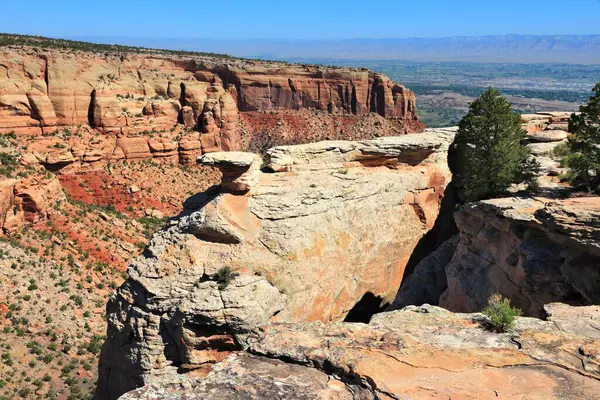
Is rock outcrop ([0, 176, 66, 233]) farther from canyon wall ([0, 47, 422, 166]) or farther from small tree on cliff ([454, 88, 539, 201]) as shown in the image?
small tree on cliff ([454, 88, 539, 201])

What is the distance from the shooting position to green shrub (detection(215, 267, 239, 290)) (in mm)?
18597

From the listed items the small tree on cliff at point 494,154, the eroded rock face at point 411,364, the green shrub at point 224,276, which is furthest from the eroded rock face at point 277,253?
the eroded rock face at point 411,364

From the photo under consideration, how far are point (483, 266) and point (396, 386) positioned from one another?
1238 centimetres

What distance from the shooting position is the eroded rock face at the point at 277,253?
1827 cm

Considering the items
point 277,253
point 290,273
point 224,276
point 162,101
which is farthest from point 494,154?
point 162,101

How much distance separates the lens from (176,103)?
224 ft

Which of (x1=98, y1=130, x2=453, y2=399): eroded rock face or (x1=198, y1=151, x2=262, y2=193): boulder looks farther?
(x1=198, y1=151, x2=262, y2=193): boulder

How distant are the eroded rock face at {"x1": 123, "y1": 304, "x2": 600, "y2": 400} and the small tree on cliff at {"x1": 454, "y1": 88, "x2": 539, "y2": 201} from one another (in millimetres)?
10788

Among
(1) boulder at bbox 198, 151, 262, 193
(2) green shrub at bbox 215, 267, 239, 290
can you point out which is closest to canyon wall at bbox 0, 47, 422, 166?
(1) boulder at bbox 198, 151, 262, 193

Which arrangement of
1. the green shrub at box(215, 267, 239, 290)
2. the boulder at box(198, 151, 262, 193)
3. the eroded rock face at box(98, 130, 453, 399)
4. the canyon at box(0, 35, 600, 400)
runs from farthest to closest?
the boulder at box(198, 151, 262, 193), the green shrub at box(215, 267, 239, 290), the eroded rock face at box(98, 130, 453, 399), the canyon at box(0, 35, 600, 400)

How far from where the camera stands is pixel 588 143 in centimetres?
2166

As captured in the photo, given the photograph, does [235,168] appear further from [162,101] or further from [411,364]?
[162,101]

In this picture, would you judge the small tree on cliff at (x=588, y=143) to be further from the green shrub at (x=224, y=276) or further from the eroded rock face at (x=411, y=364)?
the green shrub at (x=224, y=276)

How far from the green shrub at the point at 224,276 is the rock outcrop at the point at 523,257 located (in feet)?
31.2
